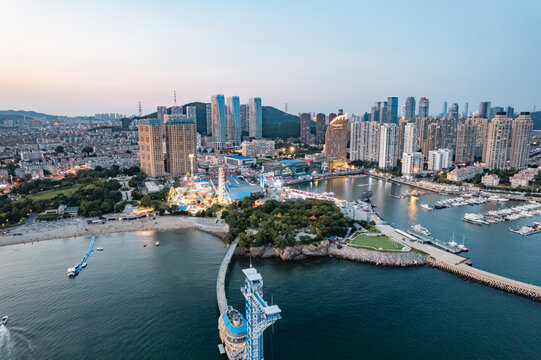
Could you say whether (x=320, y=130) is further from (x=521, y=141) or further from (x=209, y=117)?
(x=521, y=141)

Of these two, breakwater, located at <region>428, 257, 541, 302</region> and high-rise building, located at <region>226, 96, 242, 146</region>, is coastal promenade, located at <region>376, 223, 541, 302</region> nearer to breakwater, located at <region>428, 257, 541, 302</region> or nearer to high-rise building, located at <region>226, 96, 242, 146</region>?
breakwater, located at <region>428, 257, 541, 302</region>

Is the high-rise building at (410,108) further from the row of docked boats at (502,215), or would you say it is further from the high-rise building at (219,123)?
the row of docked boats at (502,215)

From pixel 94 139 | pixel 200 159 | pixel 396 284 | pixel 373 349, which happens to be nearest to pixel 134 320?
pixel 373 349

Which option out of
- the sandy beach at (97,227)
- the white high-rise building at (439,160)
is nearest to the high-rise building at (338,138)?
the white high-rise building at (439,160)

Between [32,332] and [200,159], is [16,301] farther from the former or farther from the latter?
[200,159]

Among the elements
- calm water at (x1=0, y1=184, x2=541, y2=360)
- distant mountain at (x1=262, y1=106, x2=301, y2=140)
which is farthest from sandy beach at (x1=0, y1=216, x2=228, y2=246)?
distant mountain at (x1=262, y1=106, x2=301, y2=140)

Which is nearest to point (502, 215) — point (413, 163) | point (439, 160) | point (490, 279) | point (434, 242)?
point (434, 242)
